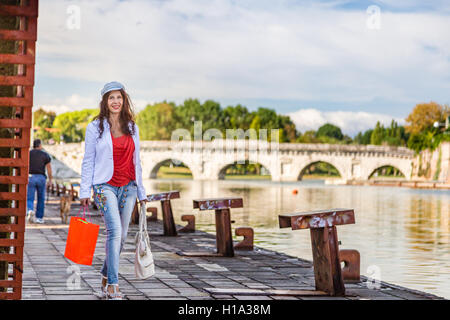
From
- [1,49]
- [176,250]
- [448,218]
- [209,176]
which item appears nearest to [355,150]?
[209,176]

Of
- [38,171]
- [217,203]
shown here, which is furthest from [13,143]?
Answer: [38,171]

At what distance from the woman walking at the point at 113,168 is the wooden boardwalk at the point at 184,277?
395 mm

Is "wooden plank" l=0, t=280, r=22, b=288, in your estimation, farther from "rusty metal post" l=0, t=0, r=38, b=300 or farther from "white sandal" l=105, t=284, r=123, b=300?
"white sandal" l=105, t=284, r=123, b=300

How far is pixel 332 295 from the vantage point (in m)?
5.85

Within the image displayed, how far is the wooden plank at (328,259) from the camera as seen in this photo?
5.86 m

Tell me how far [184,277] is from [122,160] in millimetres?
1759

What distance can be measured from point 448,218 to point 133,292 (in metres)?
18.3

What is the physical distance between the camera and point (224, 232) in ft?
28.1

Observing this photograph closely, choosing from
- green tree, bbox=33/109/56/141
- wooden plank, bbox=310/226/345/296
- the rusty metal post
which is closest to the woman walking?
the rusty metal post

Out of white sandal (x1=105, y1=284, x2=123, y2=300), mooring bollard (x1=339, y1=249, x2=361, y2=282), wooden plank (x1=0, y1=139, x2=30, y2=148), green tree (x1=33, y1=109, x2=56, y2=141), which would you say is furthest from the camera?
green tree (x1=33, y1=109, x2=56, y2=141)

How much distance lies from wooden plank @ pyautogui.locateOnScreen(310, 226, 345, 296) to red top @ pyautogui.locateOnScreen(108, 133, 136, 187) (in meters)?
1.51

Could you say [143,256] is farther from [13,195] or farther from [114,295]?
[13,195]

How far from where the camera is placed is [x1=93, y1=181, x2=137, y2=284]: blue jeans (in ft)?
17.3
